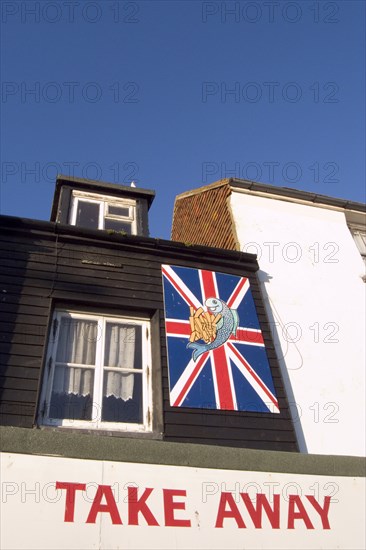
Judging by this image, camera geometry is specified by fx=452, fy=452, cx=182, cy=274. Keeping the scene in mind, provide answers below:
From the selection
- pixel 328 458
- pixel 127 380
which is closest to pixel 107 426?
pixel 127 380

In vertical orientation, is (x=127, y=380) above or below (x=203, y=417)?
above

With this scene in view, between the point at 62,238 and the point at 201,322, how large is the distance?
2.56 m

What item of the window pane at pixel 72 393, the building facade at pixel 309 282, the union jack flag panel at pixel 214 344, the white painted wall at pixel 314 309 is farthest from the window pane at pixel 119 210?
the window pane at pixel 72 393

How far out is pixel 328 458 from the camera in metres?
5.65

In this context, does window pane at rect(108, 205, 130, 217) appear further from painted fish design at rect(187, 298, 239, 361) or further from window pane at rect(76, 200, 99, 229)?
painted fish design at rect(187, 298, 239, 361)

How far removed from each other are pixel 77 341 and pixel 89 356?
279 millimetres

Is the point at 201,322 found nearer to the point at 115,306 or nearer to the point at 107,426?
the point at 115,306

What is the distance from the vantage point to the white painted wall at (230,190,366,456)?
6.60 metres

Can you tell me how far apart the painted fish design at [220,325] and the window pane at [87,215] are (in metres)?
2.66

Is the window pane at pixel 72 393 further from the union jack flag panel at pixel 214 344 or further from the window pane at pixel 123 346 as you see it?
the union jack flag panel at pixel 214 344

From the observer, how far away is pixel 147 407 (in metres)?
5.85

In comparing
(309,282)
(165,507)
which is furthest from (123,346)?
(309,282)

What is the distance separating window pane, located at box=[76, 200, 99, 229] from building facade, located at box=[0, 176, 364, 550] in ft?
0.25

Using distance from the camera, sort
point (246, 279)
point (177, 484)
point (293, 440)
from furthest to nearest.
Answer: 1. point (246, 279)
2. point (293, 440)
3. point (177, 484)
